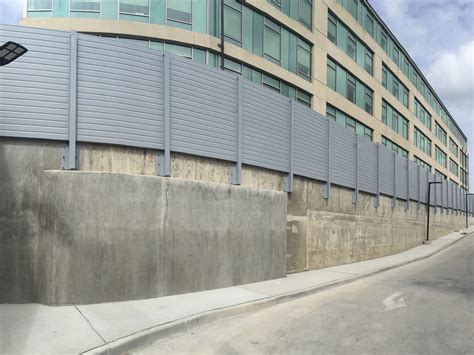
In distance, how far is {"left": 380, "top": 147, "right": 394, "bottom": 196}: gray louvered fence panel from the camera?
2433 centimetres

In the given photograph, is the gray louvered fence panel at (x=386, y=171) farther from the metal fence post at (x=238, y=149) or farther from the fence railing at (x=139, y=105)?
the metal fence post at (x=238, y=149)

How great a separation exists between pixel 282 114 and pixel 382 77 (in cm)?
2280

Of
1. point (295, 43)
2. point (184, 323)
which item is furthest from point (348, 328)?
point (295, 43)

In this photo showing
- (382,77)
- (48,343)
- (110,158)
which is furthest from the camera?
(382,77)

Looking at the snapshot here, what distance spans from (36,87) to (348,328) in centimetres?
720

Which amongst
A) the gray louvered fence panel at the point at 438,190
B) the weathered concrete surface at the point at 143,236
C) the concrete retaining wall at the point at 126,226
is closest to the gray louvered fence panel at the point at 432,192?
Answer: the gray louvered fence panel at the point at 438,190

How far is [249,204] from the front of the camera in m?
12.6

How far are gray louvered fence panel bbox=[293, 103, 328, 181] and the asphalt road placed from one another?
5046 millimetres

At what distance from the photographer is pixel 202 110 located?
11453mm

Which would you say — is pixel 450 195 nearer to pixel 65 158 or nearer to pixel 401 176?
pixel 401 176

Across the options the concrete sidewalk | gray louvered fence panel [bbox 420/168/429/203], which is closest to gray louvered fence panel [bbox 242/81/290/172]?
the concrete sidewalk

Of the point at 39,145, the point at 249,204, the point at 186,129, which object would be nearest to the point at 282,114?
the point at 249,204

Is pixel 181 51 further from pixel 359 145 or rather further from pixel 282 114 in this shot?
pixel 359 145

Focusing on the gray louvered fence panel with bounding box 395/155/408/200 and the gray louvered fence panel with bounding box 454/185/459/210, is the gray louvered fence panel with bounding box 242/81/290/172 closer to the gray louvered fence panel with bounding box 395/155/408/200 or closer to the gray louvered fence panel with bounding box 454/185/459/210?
the gray louvered fence panel with bounding box 395/155/408/200
